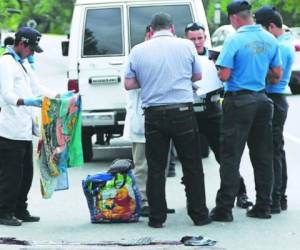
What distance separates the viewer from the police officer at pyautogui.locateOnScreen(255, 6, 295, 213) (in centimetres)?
860

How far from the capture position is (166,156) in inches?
326

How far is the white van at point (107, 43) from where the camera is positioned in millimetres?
12391

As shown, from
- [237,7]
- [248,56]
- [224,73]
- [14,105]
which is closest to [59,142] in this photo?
[14,105]

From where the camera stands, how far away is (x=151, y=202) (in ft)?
27.1

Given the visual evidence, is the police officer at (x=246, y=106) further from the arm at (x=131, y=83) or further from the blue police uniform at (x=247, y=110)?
the arm at (x=131, y=83)

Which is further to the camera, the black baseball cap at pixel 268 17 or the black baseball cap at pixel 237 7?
the black baseball cap at pixel 268 17

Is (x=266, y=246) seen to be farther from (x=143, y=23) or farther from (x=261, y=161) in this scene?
(x=143, y=23)

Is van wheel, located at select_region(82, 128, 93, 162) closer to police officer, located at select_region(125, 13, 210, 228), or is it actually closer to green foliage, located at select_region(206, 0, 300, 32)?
police officer, located at select_region(125, 13, 210, 228)

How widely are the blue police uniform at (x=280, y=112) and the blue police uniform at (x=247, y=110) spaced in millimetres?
250

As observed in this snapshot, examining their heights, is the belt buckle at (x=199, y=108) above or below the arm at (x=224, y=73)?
below

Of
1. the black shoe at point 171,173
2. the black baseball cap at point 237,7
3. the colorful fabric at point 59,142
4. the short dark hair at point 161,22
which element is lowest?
the black shoe at point 171,173

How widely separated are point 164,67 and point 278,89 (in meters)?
1.24

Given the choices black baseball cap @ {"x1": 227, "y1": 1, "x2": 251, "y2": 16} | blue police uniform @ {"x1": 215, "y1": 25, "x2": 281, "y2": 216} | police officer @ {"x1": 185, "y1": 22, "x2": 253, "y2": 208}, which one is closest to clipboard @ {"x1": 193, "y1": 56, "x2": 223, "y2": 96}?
police officer @ {"x1": 185, "y1": 22, "x2": 253, "y2": 208}

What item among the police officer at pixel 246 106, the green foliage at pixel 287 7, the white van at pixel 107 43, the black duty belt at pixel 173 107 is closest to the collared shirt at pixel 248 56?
the police officer at pixel 246 106
